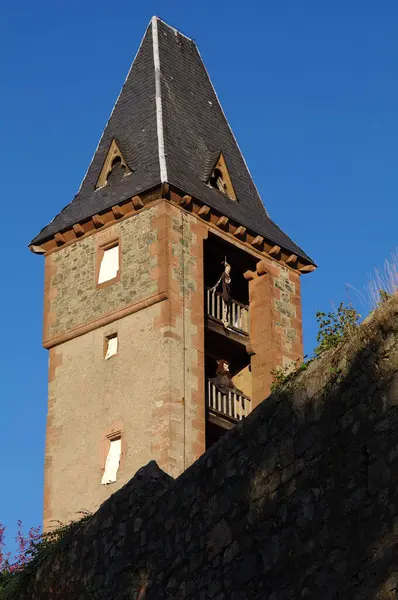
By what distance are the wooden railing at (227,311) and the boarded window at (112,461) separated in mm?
3616

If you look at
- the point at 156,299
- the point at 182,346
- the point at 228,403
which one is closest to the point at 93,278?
the point at 156,299

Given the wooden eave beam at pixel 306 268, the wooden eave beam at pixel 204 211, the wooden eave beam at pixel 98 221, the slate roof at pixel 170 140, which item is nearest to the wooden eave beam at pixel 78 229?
the slate roof at pixel 170 140

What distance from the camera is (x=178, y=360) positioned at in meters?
24.5

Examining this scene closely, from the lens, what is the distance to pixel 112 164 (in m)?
28.7

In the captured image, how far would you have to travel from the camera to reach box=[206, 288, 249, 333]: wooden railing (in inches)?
1057

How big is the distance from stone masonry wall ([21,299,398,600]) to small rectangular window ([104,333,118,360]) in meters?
14.5

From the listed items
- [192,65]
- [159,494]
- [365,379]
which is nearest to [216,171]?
[192,65]

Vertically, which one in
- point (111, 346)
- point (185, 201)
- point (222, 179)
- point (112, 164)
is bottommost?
point (111, 346)

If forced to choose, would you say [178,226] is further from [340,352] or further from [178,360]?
[340,352]

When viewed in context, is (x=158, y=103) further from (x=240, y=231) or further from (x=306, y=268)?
(x=306, y=268)

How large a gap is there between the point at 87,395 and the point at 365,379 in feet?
57.4

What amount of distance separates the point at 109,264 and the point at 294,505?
18.3 m

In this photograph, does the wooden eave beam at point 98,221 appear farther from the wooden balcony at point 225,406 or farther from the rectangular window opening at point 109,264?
the wooden balcony at point 225,406

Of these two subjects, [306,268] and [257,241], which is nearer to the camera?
[257,241]
